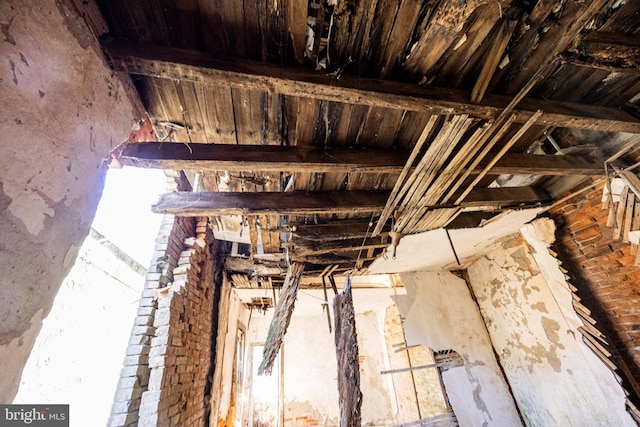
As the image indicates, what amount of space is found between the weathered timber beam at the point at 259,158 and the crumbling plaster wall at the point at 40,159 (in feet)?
1.47

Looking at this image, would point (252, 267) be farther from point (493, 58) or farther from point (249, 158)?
point (493, 58)

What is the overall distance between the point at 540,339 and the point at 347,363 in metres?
2.55

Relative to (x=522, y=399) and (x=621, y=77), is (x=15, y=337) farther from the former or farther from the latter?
(x=522, y=399)

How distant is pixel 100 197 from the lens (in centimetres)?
104

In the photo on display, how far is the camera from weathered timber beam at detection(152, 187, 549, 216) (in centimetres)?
194

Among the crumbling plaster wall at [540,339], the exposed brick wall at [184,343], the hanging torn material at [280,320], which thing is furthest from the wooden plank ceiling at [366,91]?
the crumbling plaster wall at [540,339]

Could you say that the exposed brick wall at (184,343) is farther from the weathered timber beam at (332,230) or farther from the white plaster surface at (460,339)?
the white plaster surface at (460,339)

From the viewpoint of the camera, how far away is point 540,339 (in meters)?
3.07

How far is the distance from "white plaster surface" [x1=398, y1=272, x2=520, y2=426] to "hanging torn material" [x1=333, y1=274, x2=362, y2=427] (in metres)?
1.97

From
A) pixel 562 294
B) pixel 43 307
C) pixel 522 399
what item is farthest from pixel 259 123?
pixel 522 399

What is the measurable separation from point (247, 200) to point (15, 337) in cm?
139

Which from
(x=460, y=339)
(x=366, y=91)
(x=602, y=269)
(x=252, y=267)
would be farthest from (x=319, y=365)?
(x=366, y=91)

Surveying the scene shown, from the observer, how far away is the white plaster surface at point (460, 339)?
3.41 m

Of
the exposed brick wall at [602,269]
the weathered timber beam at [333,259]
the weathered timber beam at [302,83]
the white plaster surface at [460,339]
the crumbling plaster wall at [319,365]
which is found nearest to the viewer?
the weathered timber beam at [302,83]
